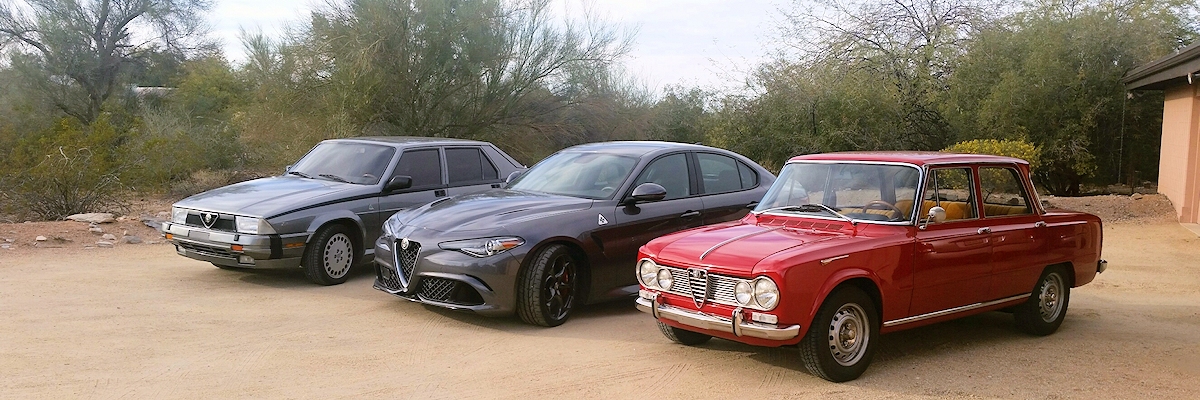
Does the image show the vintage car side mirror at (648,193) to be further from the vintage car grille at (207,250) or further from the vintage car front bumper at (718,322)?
the vintage car grille at (207,250)

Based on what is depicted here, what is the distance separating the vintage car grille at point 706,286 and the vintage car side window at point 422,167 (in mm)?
4790

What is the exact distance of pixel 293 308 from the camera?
27.0 ft

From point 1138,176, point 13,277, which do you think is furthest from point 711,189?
point 1138,176

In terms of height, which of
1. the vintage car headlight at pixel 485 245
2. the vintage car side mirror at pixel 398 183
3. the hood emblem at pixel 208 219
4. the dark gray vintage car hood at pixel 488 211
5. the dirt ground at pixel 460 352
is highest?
the vintage car side mirror at pixel 398 183

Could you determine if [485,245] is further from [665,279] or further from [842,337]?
[842,337]

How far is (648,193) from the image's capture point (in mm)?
7867

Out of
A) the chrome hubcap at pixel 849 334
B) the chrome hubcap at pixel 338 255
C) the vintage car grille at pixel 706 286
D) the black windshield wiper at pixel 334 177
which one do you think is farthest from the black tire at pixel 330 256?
the chrome hubcap at pixel 849 334

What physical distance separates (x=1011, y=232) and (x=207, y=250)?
7.12m

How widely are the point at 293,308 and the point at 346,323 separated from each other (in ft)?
2.81

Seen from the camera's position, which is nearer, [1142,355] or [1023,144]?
[1142,355]

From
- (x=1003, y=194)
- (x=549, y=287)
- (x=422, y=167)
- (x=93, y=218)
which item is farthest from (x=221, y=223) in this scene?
(x=1003, y=194)

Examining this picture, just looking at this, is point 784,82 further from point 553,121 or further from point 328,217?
point 328,217

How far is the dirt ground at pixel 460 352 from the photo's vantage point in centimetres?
581

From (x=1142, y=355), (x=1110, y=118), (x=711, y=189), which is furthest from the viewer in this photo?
(x=1110, y=118)
